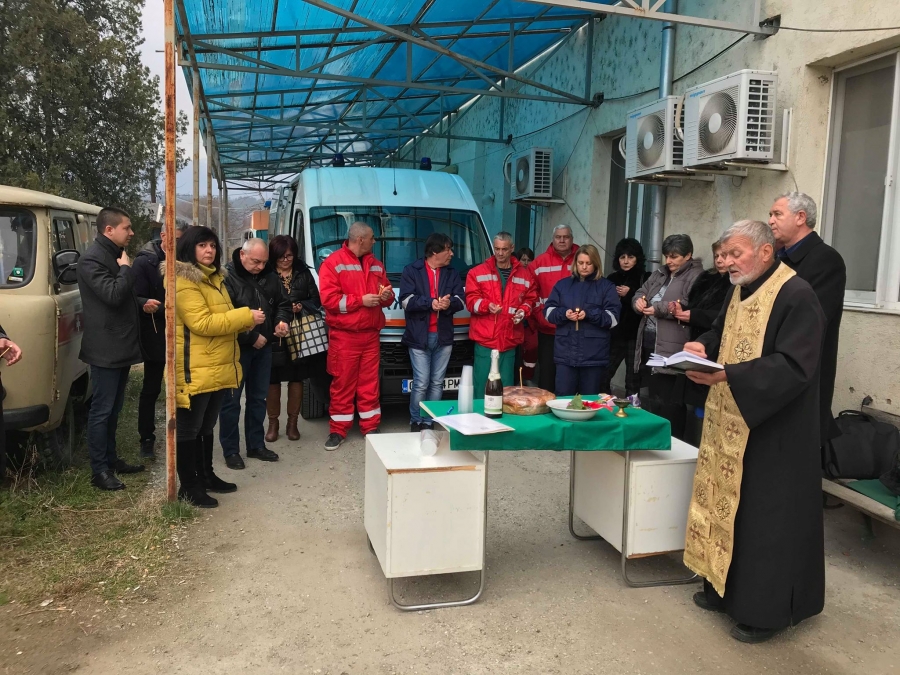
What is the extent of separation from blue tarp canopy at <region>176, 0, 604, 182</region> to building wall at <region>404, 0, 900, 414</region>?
414 mm

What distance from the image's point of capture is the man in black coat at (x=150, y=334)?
5352 millimetres

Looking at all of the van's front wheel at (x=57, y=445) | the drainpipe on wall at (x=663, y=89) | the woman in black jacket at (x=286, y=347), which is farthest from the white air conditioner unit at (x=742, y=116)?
the van's front wheel at (x=57, y=445)

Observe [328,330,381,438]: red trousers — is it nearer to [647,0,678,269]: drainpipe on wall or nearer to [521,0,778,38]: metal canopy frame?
[521,0,778,38]: metal canopy frame

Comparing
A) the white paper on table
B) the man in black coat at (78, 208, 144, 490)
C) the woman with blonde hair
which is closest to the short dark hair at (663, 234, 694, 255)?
the woman with blonde hair

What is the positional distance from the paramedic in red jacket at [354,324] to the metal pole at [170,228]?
1621mm

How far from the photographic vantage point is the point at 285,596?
3.47 meters

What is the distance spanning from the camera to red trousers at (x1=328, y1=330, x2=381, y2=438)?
19.5ft

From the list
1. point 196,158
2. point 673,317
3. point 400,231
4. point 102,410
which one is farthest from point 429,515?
point 196,158

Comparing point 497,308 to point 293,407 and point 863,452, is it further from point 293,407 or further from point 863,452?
point 863,452

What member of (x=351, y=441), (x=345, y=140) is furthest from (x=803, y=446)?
(x=345, y=140)

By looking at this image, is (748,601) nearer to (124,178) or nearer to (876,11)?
(876,11)

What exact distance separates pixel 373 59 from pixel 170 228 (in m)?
7.16

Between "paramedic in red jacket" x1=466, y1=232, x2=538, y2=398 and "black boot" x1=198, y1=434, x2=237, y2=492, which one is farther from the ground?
"paramedic in red jacket" x1=466, y1=232, x2=538, y2=398

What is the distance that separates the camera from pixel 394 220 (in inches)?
281
